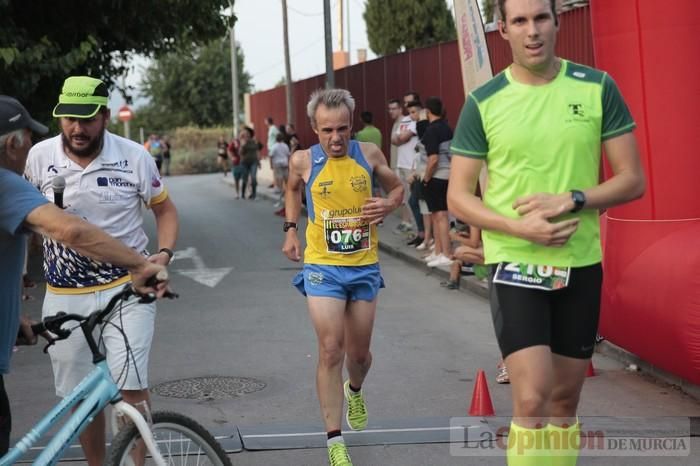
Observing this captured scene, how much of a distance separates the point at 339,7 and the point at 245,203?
114 ft

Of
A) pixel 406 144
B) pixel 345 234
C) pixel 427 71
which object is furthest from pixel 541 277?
pixel 427 71

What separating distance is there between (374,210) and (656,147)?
237 centimetres

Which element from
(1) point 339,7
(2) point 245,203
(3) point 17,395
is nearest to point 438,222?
(3) point 17,395

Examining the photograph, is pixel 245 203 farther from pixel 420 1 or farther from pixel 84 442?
pixel 84 442

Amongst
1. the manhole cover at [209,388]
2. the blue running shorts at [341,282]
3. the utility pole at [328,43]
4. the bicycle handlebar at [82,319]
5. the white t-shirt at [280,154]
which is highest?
the utility pole at [328,43]

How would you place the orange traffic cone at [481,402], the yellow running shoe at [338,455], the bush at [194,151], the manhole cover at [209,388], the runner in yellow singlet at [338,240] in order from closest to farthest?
1. the yellow running shoe at [338,455]
2. the runner in yellow singlet at [338,240]
3. the orange traffic cone at [481,402]
4. the manhole cover at [209,388]
5. the bush at [194,151]

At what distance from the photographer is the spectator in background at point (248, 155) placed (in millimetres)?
30266

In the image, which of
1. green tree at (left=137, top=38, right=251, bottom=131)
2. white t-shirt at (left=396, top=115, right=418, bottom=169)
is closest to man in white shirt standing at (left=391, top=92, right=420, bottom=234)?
white t-shirt at (left=396, top=115, right=418, bottom=169)

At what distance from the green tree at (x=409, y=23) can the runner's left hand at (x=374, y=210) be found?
138 feet

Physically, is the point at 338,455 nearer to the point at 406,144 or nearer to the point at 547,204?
the point at 547,204

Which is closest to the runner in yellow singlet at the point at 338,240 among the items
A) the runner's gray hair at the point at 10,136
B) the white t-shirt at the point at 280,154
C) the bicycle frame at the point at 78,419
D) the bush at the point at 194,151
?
the bicycle frame at the point at 78,419

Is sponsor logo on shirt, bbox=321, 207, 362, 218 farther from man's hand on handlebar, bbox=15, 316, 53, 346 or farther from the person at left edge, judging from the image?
man's hand on handlebar, bbox=15, 316, 53, 346

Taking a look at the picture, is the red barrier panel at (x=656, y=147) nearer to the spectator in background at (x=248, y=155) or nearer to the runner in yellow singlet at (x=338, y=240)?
the runner in yellow singlet at (x=338, y=240)

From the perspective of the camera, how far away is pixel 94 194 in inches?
207
